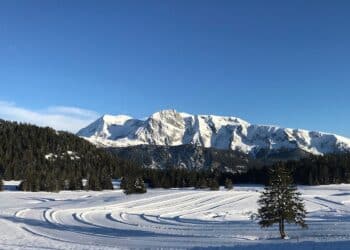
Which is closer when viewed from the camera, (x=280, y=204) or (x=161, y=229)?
(x=280, y=204)

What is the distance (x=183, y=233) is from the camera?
59.3 metres

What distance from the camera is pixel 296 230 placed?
61.6 metres

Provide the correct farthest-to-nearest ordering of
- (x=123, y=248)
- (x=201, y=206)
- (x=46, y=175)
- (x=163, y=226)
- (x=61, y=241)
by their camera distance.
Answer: (x=46, y=175) < (x=201, y=206) < (x=163, y=226) < (x=61, y=241) < (x=123, y=248)

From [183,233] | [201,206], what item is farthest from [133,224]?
[201,206]

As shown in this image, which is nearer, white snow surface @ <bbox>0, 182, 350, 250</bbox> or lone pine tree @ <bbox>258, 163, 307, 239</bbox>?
white snow surface @ <bbox>0, 182, 350, 250</bbox>

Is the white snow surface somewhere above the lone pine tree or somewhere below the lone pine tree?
below

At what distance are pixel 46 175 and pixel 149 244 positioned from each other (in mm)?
133717

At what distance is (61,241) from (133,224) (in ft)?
57.2

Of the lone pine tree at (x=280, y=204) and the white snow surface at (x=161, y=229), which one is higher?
the lone pine tree at (x=280, y=204)

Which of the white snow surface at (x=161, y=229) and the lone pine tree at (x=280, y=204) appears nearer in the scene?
the white snow surface at (x=161, y=229)

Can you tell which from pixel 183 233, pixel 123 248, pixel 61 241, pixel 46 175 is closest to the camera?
pixel 123 248

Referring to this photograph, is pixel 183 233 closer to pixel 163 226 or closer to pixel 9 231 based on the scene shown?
pixel 163 226

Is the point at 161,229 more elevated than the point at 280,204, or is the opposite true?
the point at 280,204

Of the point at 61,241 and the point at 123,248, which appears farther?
the point at 61,241
